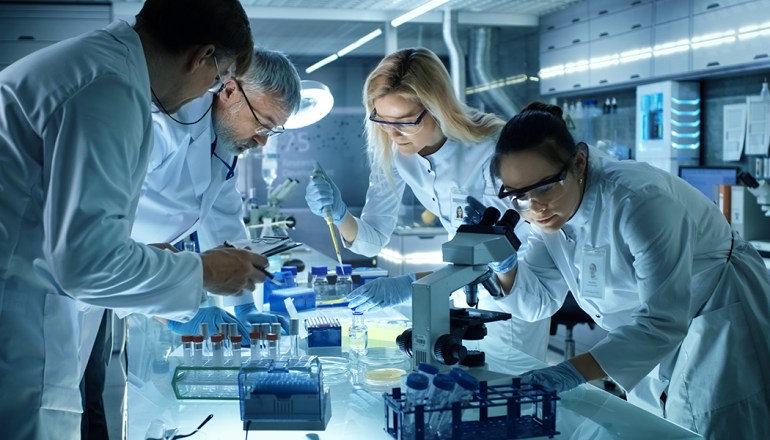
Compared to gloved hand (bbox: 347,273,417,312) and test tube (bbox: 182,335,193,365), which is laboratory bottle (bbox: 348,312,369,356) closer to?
gloved hand (bbox: 347,273,417,312)

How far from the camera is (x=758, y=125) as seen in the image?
15.0 ft

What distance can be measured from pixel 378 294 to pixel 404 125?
66 cm

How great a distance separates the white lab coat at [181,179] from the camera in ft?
7.53

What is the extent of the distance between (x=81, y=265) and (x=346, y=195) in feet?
20.0

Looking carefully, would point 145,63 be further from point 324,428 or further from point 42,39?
point 42,39

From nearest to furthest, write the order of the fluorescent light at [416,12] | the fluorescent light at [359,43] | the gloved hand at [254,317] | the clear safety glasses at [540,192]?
the clear safety glasses at [540,192], the gloved hand at [254,317], the fluorescent light at [416,12], the fluorescent light at [359,43]

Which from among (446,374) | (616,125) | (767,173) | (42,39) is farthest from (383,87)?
(42,39)

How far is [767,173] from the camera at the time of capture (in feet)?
14.7

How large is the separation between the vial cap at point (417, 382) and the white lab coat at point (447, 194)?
1.04 metres

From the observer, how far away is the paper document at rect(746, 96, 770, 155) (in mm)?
4504

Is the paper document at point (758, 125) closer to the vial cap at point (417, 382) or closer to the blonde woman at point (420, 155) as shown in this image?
the blonde woman at point (420, 155)

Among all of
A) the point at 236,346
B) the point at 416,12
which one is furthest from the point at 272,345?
the point at 416,12

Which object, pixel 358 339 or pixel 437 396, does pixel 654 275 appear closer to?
pixel 437 396

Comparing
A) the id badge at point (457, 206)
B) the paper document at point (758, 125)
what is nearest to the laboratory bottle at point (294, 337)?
the id badge at point (457, 206)
